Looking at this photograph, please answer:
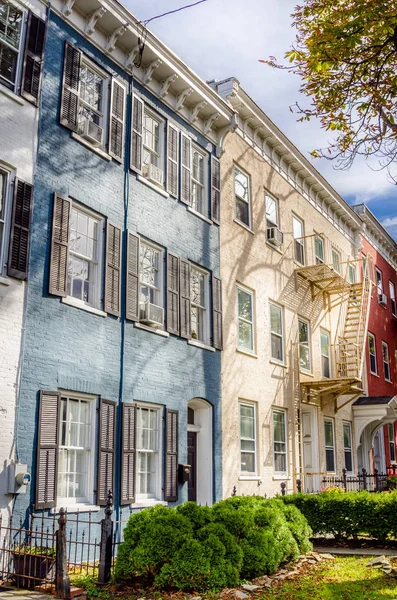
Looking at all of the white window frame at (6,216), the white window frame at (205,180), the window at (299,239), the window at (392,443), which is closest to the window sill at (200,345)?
the white window frame at (205,180)

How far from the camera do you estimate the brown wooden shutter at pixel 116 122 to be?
14.6 m

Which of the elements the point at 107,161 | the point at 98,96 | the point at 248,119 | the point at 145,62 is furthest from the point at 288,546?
the point at 248,119

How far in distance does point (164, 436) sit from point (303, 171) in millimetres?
13771

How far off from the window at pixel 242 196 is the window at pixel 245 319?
2346 mm

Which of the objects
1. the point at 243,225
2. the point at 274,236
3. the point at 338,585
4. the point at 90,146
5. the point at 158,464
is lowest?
the point at 338,585

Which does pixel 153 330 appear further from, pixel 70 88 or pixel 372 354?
pixel 372 354

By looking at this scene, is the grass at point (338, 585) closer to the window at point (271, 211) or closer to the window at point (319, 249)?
the window at point (271, 211)

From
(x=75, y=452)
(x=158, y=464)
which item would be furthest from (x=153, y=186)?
(x=75, y=452)

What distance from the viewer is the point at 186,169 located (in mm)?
17391

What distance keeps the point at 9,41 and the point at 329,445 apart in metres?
17.7

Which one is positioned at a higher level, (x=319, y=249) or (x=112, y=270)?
(x=319, y=249)

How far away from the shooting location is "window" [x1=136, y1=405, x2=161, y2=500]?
1406cm

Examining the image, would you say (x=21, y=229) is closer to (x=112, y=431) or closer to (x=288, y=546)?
(x=112, y=431)

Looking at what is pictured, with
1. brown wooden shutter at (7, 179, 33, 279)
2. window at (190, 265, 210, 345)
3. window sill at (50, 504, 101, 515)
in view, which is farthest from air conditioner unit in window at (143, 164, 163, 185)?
window sill at (50, 504, 101, 515)
